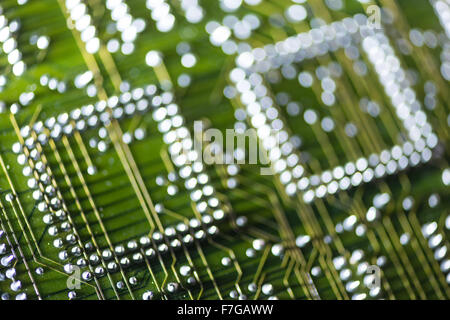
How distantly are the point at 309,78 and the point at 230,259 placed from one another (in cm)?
46

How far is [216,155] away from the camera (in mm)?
1000

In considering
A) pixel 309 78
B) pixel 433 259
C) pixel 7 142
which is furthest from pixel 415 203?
pixel 7 142

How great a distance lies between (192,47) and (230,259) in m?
0.47

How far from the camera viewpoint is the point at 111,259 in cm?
92

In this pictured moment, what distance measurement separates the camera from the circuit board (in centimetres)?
92

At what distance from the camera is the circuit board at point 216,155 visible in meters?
0.92

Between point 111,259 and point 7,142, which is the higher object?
point 7,142

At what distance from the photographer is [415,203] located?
1094 mm
